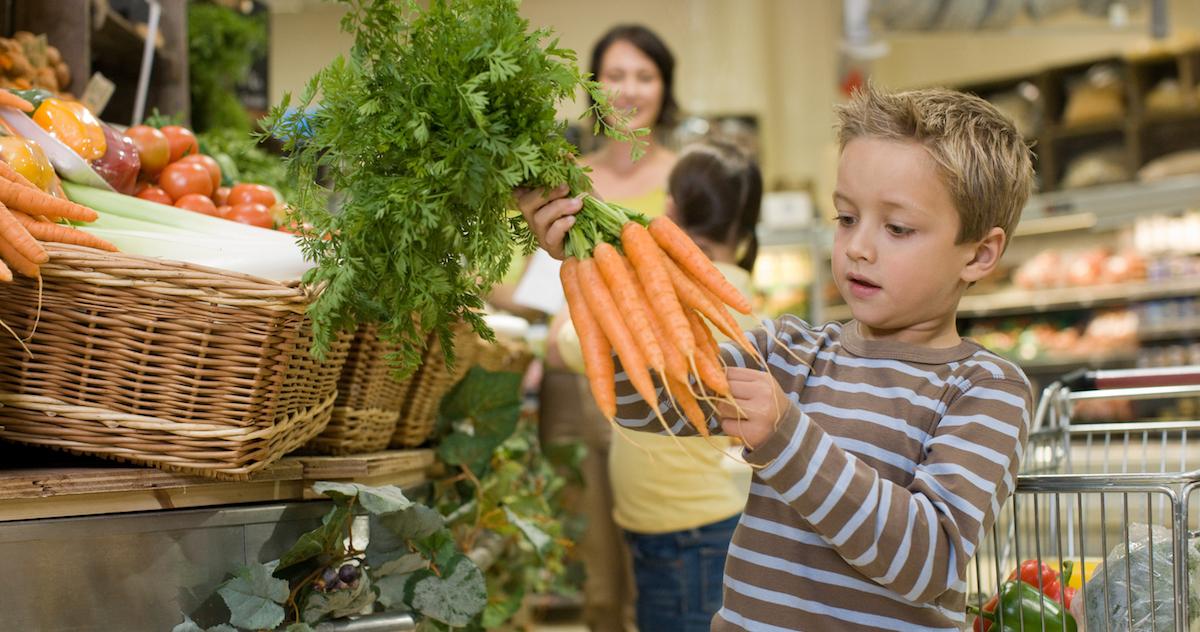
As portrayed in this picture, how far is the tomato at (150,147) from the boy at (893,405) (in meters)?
1.02

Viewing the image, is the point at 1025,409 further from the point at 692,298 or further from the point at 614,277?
the point at 614,277

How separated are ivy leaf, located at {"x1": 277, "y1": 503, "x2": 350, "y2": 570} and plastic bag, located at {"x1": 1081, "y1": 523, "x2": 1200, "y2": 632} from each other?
1101 millimetres

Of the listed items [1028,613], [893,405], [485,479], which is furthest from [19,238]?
[1028,613]

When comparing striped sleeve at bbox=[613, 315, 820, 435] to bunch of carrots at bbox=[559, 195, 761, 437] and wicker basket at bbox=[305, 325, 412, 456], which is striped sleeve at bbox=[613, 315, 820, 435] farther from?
wicker basket at bbox=[305, 325, 412, 456]

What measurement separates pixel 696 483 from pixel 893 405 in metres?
1.22

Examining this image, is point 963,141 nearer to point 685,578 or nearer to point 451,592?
point 451,592

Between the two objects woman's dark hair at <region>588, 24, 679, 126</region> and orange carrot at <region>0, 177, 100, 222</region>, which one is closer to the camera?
orange carrot at <region>0, 177, 100, 222</region>

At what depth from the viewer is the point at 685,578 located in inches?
105

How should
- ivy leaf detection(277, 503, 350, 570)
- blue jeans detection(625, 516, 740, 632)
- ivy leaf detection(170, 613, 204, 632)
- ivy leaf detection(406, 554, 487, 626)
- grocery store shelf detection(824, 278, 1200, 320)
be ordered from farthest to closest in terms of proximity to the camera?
1. grocery store shelf detection(824, 278, 1200, 320)
2. blue jeans detection(625, 516, 740, 632)
3. ivy leaf detection(406, 554, 487, 626)
4. ivy leaf detection(277, 503, 350, 570)
5. ivy leaf detection(170, 613, 204, 632)

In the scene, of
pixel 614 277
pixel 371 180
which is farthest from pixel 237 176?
pixel 614 277

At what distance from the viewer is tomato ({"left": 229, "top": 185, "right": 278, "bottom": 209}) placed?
7.30 ft

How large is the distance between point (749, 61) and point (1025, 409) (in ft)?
25.6

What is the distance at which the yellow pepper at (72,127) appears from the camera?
6.16 feet

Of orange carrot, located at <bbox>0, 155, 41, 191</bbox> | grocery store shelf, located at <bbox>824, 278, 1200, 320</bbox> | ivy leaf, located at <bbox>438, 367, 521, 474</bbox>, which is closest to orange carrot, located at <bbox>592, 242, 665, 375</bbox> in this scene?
orange carrot, located at <bbox>0, 155, 41, 191</bbox>
